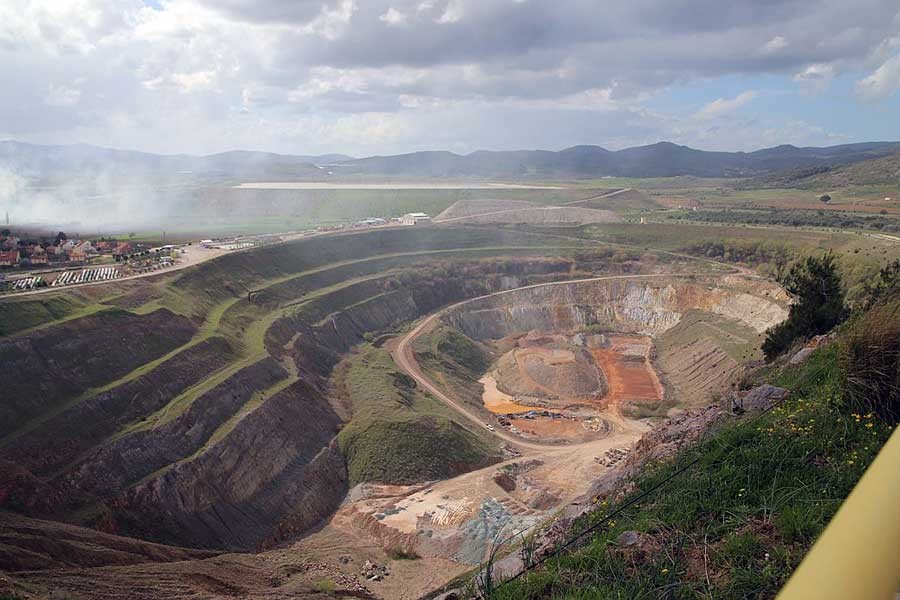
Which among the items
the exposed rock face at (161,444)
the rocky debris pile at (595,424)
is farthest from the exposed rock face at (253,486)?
the rocky debris pile at (595,424)

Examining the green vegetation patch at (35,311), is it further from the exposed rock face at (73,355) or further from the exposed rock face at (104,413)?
the exposed rock face at (104,413)

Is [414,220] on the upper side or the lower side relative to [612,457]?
upper

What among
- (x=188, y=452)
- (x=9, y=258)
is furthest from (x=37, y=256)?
(x=188, y=452)

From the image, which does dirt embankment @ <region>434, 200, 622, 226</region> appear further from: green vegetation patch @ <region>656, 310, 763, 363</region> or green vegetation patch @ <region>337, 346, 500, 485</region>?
green vegetation patch @ <region>337, 346, 500, 485</region>

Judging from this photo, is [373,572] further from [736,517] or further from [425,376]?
[425,376]

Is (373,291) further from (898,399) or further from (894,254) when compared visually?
(898,399)

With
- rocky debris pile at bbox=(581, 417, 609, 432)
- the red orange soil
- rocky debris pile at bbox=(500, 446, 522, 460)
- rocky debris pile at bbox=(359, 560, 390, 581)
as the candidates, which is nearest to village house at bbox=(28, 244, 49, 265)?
rocky debris pile at bbox=(500, 446, 522, 460)
